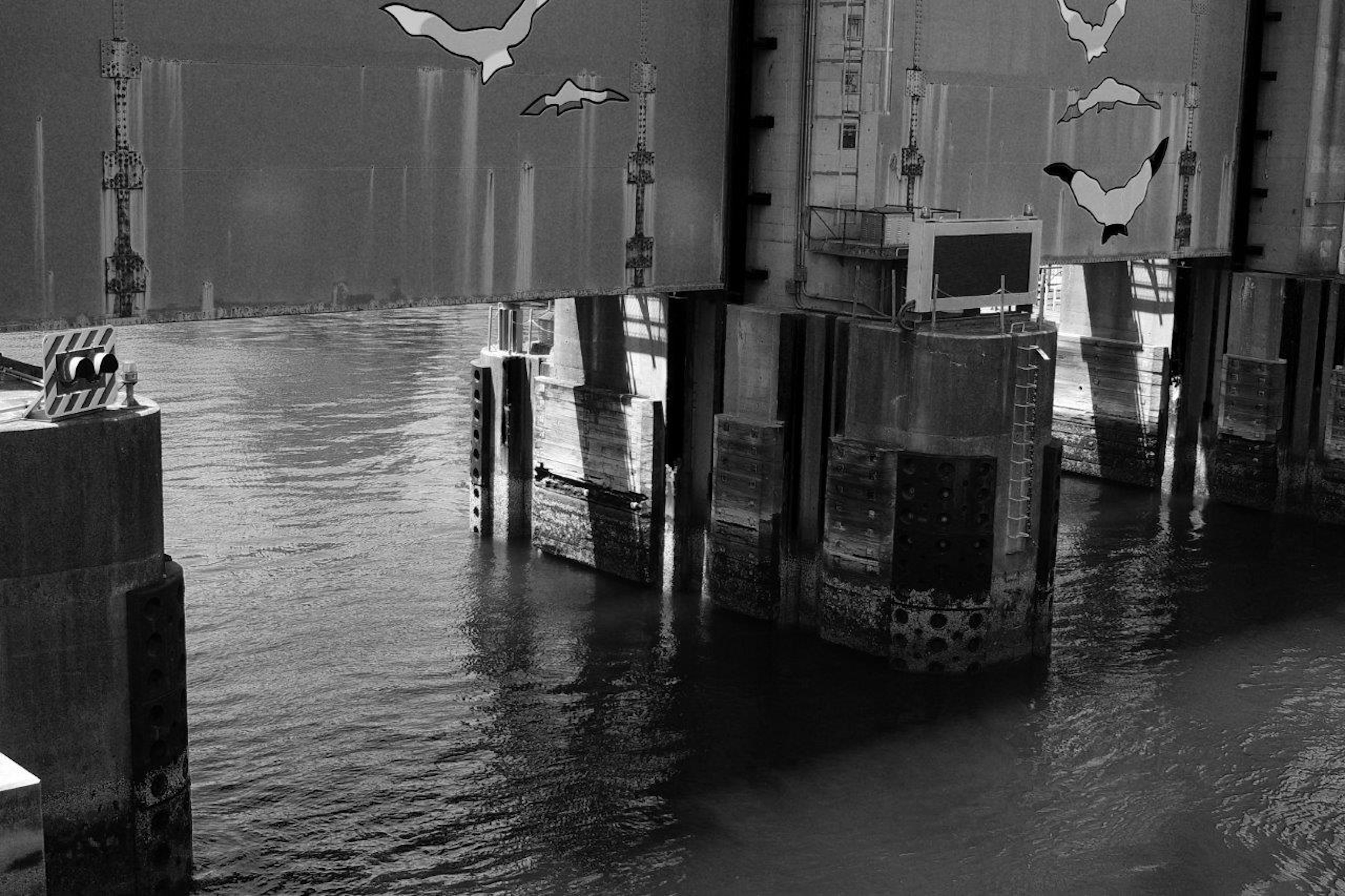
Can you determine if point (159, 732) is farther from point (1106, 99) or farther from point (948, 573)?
point (1106, 99)

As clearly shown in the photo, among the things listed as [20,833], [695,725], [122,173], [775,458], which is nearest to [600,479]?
[775,458]

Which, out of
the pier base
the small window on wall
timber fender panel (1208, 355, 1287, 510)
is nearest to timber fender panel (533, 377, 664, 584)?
the pier base

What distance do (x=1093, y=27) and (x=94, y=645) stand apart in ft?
79.7

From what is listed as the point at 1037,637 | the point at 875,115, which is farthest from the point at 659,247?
the point at 1037,637

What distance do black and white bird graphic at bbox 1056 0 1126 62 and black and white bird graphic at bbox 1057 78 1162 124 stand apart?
2.30 ft

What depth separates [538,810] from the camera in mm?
23156

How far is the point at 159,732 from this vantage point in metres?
19.6

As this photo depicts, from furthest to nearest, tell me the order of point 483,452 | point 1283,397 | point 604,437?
1. point 1283,397
2. point 483,452
3. point 604,437

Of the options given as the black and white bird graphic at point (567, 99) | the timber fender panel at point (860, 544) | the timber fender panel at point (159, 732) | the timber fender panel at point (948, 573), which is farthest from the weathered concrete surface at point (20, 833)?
the timber fender panel at point (860, 544)

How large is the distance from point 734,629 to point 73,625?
14.1 m

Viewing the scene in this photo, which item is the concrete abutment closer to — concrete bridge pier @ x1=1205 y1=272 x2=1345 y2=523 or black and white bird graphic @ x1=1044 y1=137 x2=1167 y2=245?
black and white bird graphic @ x1=1044 y1=137 x2=1167 y2=245

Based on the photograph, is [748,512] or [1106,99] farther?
[1106,99]

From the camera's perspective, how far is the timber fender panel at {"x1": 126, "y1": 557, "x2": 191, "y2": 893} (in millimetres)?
19328

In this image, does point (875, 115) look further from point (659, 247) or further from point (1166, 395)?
point (1166, 395)
